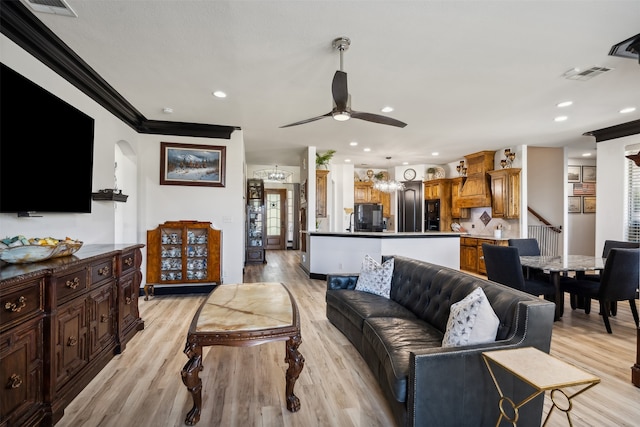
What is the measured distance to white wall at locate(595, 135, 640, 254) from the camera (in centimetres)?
510

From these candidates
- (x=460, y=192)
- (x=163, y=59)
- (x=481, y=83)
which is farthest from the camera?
(x=460, y=192)

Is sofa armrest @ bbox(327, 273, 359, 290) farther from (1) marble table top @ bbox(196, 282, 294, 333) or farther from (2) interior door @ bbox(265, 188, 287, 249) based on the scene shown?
(2) interior door @ bbox(265, 188, 287, 249)

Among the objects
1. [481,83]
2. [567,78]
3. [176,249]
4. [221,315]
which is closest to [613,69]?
[567,78]

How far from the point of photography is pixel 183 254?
15.9 feet

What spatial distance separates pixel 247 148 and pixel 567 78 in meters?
5.44

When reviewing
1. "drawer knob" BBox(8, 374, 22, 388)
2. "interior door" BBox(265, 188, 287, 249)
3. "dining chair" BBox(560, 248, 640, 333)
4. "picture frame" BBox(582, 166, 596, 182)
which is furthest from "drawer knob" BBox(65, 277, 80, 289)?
"picture frame" BBox(582, 166, 596, 182)

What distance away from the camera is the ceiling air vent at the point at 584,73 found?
3.04 m

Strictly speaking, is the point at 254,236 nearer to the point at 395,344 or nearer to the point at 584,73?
the point at 395,344

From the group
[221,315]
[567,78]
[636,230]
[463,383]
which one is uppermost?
[567,78]

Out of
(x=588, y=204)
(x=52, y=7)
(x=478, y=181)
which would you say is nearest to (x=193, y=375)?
(x=52, y=7)

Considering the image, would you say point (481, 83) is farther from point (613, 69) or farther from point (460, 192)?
point (460, 192)

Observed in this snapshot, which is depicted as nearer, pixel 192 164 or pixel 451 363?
pixel 451 363

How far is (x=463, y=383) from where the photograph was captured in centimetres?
168

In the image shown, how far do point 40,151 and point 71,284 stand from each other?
3.73 feet
